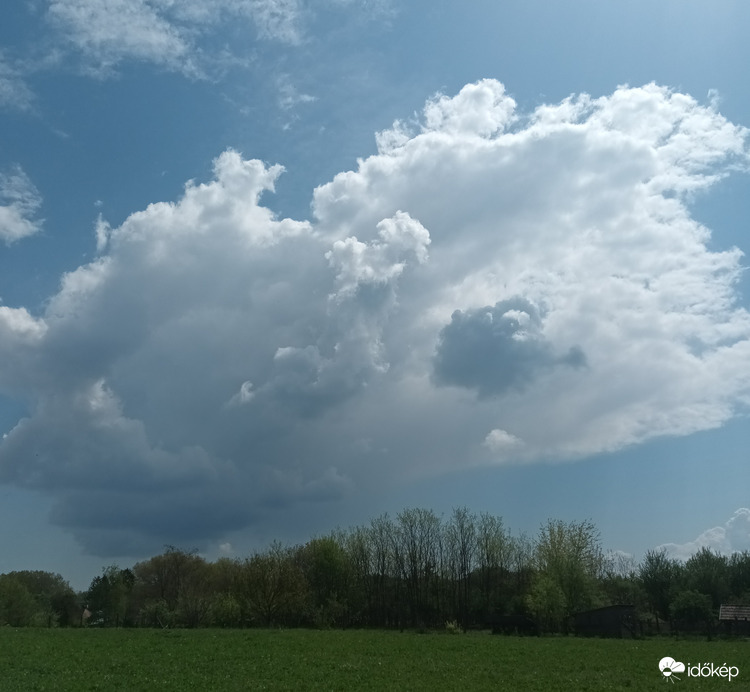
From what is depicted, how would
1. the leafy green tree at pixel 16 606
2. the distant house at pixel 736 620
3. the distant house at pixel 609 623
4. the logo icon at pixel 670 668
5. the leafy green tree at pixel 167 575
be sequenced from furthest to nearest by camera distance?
the leafy green tree at pixel 167 575 < the leafy green tree at pixel 16 606 < the distant house at pixel 609 623 < the distant house at pixel 736 620 < the logo icon at pixel 670 668

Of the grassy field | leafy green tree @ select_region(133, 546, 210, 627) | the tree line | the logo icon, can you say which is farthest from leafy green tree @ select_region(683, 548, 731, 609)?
leafy green tree @ select_region(133, 546, 210, 627)

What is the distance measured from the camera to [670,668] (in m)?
29.7

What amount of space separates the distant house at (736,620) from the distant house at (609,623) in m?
6.75

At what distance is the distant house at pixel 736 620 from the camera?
179ft

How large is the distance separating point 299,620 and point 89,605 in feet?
108

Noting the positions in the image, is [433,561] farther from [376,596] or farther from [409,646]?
[409,646]

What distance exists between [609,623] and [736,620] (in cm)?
1000

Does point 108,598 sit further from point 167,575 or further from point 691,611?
point 691,611

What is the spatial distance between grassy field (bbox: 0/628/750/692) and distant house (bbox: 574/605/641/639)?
54.4 ft

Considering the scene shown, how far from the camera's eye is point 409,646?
38.0m

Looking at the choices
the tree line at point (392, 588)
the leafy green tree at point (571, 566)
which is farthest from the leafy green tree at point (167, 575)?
the leafy green tree at point (571, 566)

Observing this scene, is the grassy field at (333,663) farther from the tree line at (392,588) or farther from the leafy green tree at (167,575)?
the leafy green tree at (167,575)

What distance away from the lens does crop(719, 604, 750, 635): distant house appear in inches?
2147

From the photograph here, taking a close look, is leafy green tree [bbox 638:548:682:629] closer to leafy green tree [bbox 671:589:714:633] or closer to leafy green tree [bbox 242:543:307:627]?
leafy green tree [bbox 671:589:714:633]
